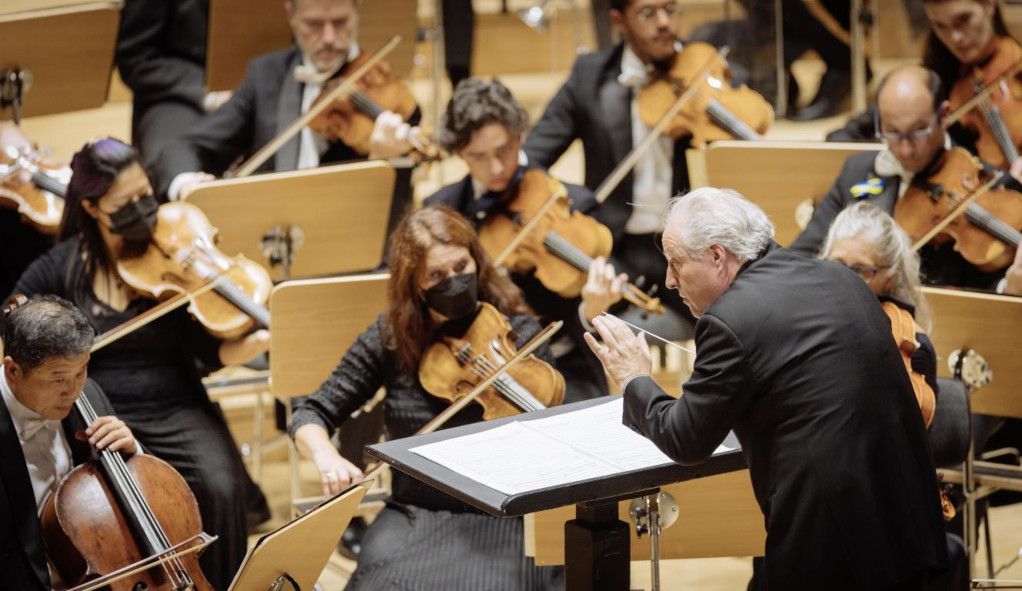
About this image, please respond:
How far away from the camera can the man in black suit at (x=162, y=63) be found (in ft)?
13.3

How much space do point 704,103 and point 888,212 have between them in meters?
0.56

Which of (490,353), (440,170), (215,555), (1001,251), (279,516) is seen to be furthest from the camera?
(440,170)

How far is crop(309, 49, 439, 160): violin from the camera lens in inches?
135

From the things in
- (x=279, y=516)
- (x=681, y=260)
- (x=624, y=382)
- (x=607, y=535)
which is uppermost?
(x=681, y=260)

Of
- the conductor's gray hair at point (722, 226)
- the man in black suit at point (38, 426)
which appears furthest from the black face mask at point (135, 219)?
the conductor's gray hair at point (722, 226)

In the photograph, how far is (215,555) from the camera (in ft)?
9.12

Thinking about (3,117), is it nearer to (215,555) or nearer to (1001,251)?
(215,555)

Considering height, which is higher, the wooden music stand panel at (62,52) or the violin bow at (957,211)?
the wooden music stand panel at (62,52)

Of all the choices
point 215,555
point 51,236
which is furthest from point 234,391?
point 215,555

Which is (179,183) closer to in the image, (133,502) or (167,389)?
(167,389)

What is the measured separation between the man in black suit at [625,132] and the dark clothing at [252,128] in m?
0.39

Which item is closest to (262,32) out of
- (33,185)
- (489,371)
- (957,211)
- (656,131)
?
(33,185)

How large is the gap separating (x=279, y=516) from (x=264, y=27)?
1360mm

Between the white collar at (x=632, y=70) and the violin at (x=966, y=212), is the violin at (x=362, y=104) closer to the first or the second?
the white collar at (x=632, y=70)
